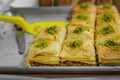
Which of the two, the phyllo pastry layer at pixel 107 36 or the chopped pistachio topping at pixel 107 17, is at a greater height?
the chopped pistachio topping at pixel 107 17

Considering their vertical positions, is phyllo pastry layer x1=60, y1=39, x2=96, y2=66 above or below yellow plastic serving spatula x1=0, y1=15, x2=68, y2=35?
below

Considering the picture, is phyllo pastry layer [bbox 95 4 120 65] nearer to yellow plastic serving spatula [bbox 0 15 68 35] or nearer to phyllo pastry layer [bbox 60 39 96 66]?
phyllo pastry layer [bbox 60 39 96 66]

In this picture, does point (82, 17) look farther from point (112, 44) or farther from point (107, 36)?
point (112, 44)

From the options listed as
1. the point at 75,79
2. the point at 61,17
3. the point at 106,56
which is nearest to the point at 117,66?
the point at 106,56

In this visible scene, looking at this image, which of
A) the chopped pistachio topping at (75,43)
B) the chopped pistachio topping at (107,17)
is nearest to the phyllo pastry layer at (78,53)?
the chopped pistachio topping at (75,43)

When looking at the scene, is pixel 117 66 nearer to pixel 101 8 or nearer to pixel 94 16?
pixel 94 16

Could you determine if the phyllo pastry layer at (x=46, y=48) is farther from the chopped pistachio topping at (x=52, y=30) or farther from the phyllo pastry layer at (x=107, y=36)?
the phyllo pastry layer at (x=107, y=36)

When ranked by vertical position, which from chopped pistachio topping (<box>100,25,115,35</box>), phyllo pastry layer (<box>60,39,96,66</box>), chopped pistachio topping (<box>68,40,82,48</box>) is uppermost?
chopped pistachio topping (<box>100,25,115,35</box>)

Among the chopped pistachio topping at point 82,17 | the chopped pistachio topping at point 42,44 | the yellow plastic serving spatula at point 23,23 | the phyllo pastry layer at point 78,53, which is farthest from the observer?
the chopped pistachio topping at point 82,17

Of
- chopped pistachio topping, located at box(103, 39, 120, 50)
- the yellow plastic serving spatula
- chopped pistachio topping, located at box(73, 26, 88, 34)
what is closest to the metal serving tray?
the yellow plastic serving spatula
